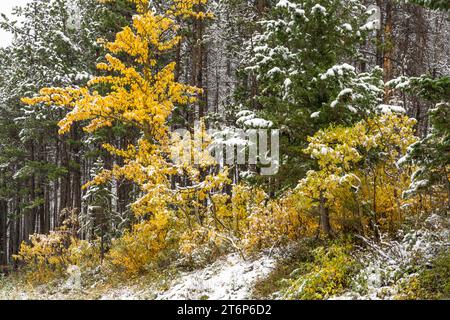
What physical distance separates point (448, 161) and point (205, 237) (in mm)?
6936

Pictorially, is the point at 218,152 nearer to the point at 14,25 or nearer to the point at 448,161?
the point at 448,161

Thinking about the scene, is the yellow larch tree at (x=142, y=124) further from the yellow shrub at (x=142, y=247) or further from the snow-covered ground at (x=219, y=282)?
the snow-covered ground at (x=219, y=282)

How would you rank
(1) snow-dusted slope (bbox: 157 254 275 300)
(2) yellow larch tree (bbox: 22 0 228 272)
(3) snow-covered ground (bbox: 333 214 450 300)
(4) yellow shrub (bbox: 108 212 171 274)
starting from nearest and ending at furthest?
(3) snow-covered ground (bbox: 333 214 450 300)
(1) snow-dusted slope (bbox: 157 254 275 300)
(2) yellow larch tree (bbox: 22 0 228 272)
(4) yellow shrub (bbox: 108 212 171 274)

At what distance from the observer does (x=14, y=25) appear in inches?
860

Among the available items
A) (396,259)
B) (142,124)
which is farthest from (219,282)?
(142,124)

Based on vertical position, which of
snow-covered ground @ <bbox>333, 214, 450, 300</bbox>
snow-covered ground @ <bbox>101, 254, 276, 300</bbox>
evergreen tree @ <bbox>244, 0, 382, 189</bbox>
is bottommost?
snow-covered ground @ <bbox>101, 254, 276, 300</bbox>

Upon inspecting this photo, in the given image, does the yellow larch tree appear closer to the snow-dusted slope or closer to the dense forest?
the dense forest

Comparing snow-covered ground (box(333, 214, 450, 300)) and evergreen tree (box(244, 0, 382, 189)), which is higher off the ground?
evergreen tree (box(244, 0, 382, 189))

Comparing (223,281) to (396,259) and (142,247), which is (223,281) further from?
(142,247)

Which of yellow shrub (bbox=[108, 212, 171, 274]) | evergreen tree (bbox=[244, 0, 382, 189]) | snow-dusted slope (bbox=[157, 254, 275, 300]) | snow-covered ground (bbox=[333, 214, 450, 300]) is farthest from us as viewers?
yellow shrub (bbox=[108, 212, 171, 274])

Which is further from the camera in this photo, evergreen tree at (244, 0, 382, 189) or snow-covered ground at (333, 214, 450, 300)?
evergreen tree at (244, 0, 382, 189)

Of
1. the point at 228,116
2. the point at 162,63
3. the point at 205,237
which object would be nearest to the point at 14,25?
the point at 162,63

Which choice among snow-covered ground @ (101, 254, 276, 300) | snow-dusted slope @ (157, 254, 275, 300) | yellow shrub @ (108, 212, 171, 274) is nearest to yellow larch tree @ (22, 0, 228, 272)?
yellow shrub @ (108, 212, 171, 274)

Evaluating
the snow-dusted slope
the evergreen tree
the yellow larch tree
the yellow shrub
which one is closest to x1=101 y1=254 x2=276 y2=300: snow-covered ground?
the snow-dusted slope
